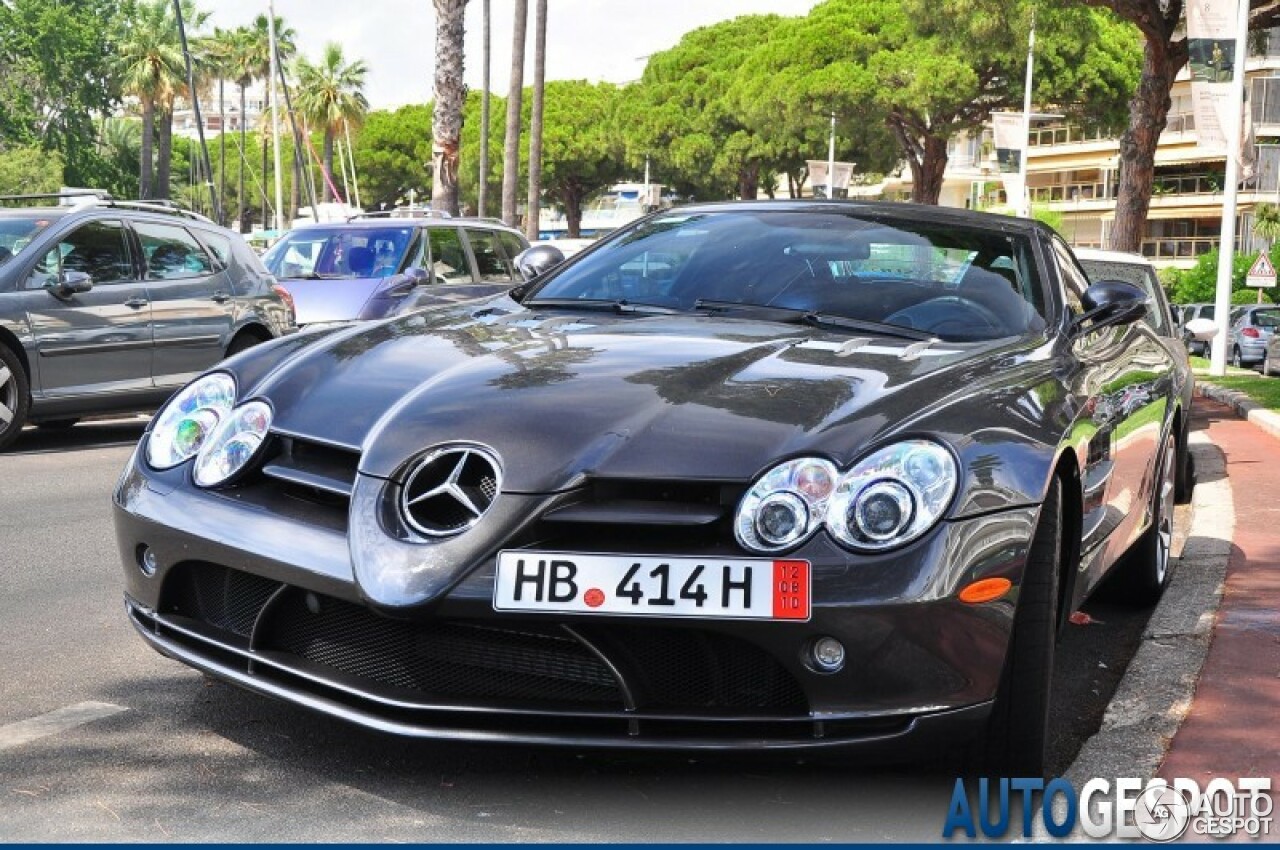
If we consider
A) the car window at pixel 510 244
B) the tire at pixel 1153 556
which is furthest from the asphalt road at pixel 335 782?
the car window at pixel 510 244

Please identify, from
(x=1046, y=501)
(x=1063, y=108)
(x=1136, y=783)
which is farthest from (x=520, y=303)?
(x=1063, y=108)

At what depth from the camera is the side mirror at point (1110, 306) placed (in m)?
4.96

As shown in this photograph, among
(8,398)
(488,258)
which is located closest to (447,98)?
(488,258)

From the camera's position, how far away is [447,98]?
24250 mm

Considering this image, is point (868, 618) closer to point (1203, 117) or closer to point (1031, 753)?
point (1031, 753)

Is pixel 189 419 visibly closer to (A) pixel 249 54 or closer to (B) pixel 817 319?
(B) pixel 817 319

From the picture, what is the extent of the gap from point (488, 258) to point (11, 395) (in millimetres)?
6584

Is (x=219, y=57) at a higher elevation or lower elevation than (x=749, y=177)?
higher

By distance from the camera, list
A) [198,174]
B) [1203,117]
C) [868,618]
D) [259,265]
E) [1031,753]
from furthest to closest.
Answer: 1. [198,174]
2. [1203,117]
3. [259,265]
4. [1031,753]
5. [868,618]

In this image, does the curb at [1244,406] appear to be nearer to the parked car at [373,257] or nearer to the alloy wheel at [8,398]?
the parked car at [373,257]

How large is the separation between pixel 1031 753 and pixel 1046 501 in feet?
1.80

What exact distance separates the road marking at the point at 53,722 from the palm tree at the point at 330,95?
71.9m

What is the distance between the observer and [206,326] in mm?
11945

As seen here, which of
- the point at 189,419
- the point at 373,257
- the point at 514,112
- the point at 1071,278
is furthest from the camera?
the point at 514,112
